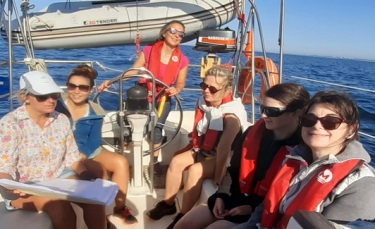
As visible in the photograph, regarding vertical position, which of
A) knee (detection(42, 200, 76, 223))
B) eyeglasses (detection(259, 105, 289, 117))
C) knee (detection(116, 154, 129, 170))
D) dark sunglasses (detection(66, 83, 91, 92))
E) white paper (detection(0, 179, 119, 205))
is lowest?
knee (detection(42, 200, 76, 223))

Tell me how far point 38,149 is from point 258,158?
1.10 m

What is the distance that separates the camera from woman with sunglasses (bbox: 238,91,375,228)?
1143mm

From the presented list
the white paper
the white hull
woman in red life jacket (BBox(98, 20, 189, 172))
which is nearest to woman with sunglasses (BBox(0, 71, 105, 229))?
the white paper

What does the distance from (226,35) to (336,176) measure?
2.64m

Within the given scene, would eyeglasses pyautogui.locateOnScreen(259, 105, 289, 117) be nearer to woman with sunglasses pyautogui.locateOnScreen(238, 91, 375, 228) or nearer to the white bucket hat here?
woman with sunglasses pyautogui.locateOnScreen(238, 91, 375, 228)

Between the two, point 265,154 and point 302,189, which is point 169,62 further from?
point 302,189

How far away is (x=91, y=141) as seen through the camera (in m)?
2.20

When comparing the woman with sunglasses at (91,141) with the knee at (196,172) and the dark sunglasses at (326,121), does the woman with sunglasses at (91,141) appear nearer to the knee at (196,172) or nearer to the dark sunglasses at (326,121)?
the knee at (196,172)

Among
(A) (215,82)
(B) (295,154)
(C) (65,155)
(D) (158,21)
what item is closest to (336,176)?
(B) (295,154)

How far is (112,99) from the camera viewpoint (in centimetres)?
638

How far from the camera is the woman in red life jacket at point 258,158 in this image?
1639 mm

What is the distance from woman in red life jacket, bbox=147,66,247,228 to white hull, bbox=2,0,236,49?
2.86 m

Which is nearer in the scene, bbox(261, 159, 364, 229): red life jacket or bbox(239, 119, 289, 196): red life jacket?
bbox(261, 159, 364, 229): red life jacket

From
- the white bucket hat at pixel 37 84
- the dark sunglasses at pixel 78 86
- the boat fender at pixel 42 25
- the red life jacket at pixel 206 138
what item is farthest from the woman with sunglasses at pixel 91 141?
the boat fender at pixel 42 25
